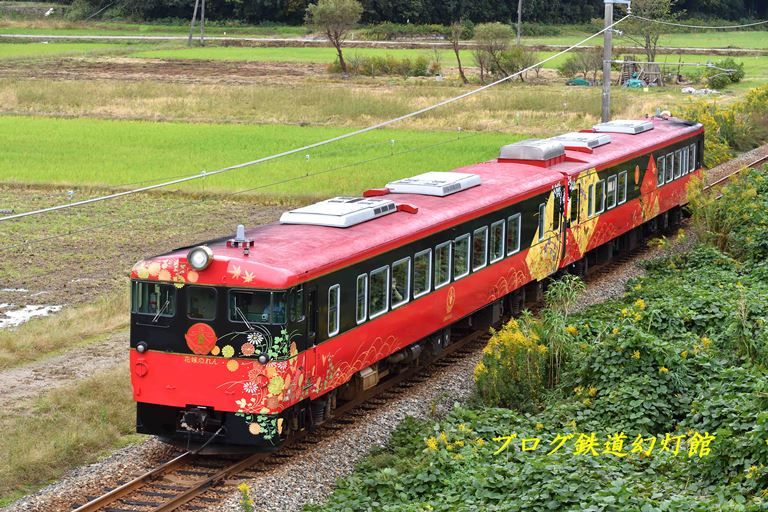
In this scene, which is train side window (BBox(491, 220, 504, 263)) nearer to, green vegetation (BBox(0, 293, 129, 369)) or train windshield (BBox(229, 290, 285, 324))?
train windshield (BBox(229, 290, 285, 324))

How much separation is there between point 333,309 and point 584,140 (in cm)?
1140

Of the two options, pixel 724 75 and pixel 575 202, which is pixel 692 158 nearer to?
pixel 575 202

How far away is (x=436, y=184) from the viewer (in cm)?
1862

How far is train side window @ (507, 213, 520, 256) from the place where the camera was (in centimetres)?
1947

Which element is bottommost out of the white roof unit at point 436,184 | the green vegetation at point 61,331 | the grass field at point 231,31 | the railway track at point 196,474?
the green vegetation at point 61,331

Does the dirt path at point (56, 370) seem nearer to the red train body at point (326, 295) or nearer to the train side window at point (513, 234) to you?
the red train body at point (326, 295)

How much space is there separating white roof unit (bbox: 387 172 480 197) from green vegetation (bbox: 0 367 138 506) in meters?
5.19

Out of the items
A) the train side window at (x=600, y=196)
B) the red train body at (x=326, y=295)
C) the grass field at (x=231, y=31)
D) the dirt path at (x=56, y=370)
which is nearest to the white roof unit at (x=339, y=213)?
the red train body at (x=326, y=295)

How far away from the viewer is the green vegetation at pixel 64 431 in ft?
44.5

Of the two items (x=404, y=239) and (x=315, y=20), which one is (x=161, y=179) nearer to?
(x=404, y=239)

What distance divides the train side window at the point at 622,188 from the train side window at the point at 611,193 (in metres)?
0.22

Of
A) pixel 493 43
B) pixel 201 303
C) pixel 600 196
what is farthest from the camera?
pixel 493 43

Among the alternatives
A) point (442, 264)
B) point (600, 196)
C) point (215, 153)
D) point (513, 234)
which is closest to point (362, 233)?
point (442, 264)

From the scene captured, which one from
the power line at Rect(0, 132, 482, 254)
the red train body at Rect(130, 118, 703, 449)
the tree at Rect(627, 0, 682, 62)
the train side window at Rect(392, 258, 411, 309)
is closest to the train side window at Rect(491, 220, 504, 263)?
the red train body at Rect(130, 118, 703, 449)
